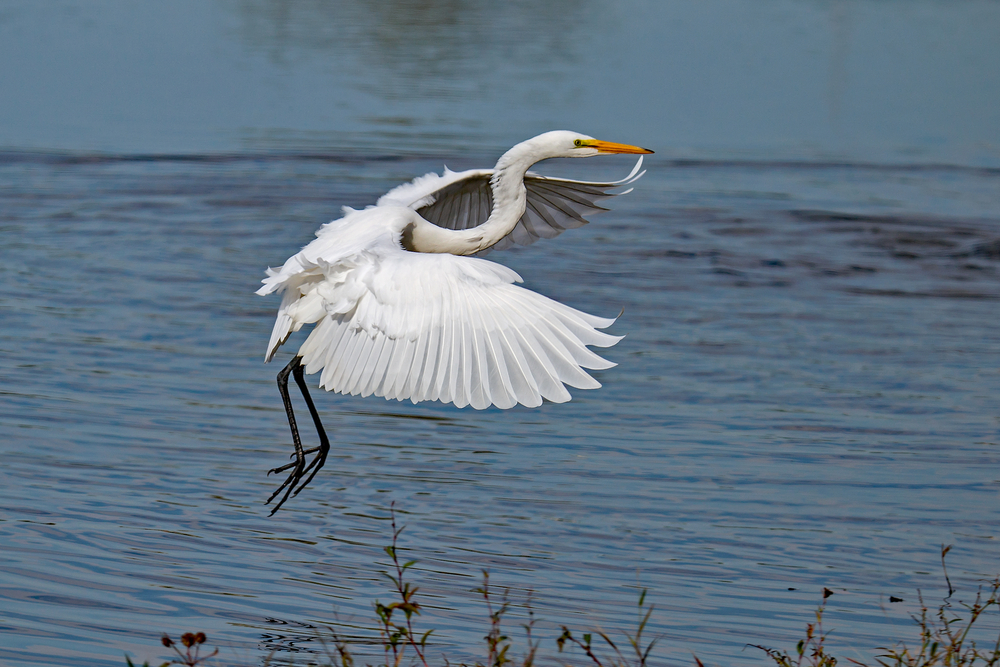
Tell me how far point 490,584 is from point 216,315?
14.9ft

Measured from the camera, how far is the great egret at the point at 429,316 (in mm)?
4363

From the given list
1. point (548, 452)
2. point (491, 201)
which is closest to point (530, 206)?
point (491, 201)

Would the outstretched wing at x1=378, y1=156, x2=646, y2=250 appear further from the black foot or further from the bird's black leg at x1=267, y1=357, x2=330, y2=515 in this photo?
the black foot

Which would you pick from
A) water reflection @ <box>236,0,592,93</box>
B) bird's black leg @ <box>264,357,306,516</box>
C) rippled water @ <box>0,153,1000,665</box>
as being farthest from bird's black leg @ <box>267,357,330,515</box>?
water reflection @ <box>236,0,592,93</box>

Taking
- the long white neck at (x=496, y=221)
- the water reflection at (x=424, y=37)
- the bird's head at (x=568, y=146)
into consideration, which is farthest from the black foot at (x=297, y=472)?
the water reflection at (x=424, y=37)

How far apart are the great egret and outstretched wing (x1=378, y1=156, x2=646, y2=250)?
101 mm

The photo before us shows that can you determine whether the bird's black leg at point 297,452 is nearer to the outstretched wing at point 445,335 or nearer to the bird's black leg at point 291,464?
the bird's black leg at point 291,464

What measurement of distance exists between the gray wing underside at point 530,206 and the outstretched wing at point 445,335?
143 cm

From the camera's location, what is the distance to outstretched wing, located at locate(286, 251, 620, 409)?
4332 millimetres

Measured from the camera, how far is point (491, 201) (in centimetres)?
666

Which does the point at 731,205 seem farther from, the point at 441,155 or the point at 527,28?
the point at 527,28

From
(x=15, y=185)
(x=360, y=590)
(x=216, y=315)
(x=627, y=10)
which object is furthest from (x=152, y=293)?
(x=627, y=10)

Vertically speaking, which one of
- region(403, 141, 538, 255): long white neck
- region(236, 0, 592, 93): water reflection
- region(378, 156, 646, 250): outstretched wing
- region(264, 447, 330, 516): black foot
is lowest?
region(264, 447, 330, 516): black foot

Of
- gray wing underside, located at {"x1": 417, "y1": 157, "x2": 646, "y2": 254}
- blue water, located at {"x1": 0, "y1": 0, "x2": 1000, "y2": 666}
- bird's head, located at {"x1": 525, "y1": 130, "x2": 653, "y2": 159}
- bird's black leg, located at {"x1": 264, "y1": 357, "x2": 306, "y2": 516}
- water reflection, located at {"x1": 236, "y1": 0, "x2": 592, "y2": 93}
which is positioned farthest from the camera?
water reflection, located at {"x1": 236, "y1": 0, "x2": 592, "y2": 93}
